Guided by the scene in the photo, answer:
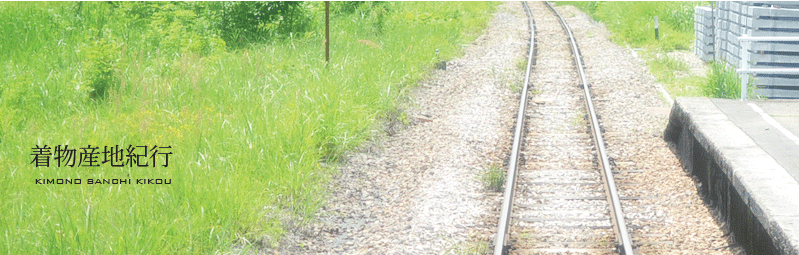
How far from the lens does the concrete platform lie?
512 cm

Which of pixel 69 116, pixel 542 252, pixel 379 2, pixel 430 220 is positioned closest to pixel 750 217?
pixel 542 252

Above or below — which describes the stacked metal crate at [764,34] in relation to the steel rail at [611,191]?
above

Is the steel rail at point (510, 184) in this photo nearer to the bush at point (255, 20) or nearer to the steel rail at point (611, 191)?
the steel rail at point (611, 191)

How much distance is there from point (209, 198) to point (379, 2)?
54.9 feet

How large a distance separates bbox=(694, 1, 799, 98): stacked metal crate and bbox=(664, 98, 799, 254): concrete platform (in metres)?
1.75

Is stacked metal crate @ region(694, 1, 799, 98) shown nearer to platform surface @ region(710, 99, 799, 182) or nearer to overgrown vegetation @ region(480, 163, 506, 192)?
platform surface @ region(710, 99, 799, 182)

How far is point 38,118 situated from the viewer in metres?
8.97

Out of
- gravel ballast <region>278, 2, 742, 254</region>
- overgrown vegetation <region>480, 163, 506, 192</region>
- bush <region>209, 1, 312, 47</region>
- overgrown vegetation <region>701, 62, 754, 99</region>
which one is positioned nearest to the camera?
gravel ballast <region>278, 2, 742, 254</region>

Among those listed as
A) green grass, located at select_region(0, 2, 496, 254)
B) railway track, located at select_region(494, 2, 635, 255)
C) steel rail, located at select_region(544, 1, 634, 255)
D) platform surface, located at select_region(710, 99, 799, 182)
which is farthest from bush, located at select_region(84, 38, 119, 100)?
platform surface, located at select_region(710, 99, 799, 182)

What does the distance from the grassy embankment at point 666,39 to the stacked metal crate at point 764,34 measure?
539 mm

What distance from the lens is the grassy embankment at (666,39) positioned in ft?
36.5

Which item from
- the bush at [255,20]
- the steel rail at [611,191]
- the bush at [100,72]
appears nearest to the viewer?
the steel rail at [611,191]

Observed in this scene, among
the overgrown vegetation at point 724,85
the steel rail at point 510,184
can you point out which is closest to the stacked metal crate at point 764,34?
the overgrown vegetation at point 724,85

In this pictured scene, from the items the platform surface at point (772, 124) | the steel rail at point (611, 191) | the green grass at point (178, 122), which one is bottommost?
the steel rail at point (611, 191)
